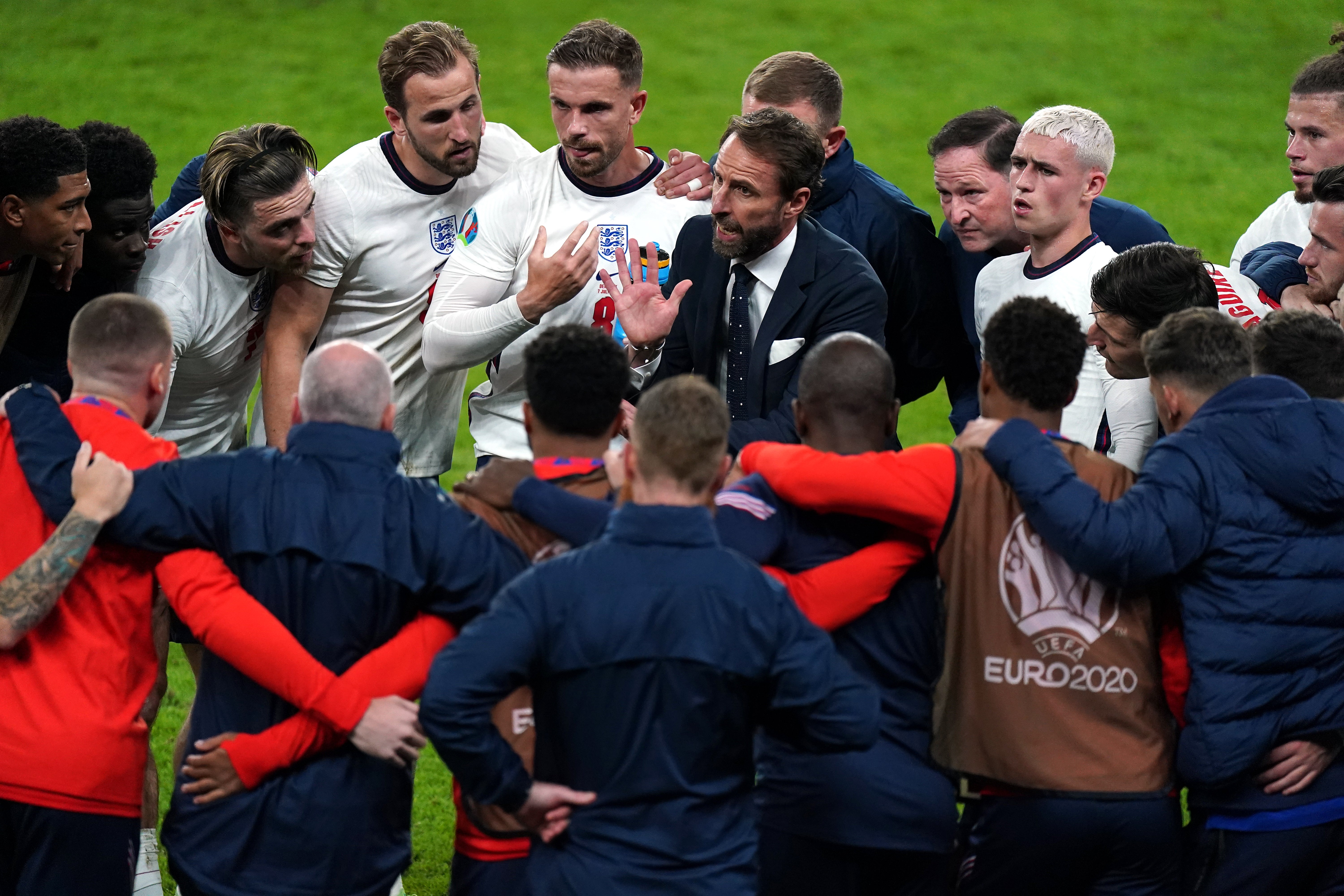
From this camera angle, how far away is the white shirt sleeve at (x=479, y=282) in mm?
4859

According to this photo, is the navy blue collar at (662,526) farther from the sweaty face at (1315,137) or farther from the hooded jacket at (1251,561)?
the sweaty face at (1315,137)

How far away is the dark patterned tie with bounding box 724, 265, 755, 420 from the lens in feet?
14.7

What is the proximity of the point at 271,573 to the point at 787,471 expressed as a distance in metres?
1.11

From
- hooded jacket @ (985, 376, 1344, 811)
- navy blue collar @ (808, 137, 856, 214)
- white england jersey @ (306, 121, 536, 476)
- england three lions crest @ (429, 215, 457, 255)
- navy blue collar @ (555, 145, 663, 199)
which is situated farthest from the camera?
navy blue collar @ (808, 137, 856, 214)

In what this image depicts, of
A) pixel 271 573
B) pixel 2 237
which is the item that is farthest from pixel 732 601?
pixel 2 237

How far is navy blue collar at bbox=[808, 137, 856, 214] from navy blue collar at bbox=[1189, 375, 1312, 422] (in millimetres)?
2299

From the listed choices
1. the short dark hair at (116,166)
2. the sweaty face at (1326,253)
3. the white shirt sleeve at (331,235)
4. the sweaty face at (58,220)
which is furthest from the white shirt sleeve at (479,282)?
the sweaty face at (1326,253)

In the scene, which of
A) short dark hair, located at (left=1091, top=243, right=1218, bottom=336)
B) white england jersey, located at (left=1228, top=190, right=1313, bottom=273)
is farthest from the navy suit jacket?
white england jersey, located at (left=1228, top=190, right=1313, bottom=273)

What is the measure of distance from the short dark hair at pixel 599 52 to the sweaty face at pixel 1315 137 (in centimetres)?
246

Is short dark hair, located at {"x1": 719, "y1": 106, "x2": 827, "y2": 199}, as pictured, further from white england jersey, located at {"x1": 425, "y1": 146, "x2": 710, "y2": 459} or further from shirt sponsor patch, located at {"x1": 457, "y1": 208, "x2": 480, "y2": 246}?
shirt sponsor patch, located at {"x1": 457, "y1": 208, "x2": 480, "y2": 246}

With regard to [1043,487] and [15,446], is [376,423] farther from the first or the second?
[1043,487]

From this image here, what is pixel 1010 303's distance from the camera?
3.42 m

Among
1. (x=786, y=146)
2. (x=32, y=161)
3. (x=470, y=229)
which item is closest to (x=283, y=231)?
(x=470, y=229)

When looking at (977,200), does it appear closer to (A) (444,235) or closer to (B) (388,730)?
(A) (444,235)
